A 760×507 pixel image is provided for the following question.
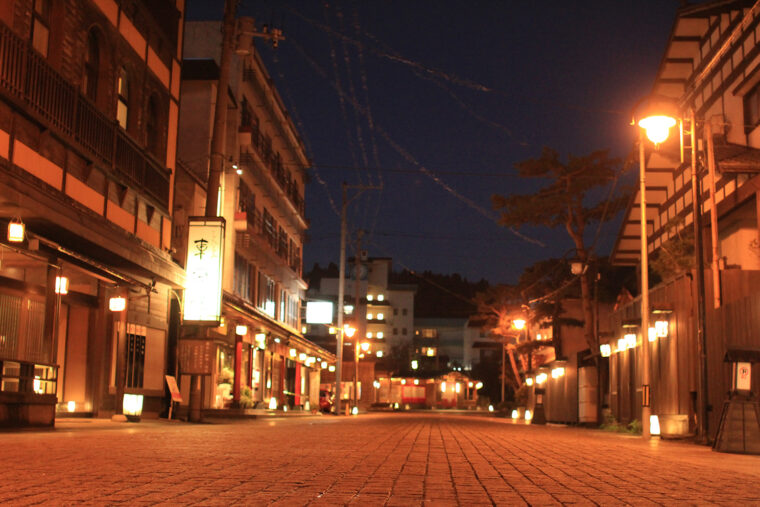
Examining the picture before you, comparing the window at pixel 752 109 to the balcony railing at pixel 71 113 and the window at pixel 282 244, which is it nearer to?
the balcony railing at pixel 71 113

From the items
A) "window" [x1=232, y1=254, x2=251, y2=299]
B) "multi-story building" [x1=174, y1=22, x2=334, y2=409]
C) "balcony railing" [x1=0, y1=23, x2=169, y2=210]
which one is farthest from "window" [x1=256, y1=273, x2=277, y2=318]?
"balcony railing" [x1=0, y1=23, x2=169, y2=210]

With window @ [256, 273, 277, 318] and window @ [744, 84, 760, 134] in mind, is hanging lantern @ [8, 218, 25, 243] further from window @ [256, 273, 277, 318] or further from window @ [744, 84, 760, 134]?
window @ [256, 273, 277, 318]

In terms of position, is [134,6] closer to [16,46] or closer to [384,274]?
[16,46]

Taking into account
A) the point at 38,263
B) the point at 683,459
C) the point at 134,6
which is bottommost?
the point at 683,459

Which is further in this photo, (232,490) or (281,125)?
(281,125)

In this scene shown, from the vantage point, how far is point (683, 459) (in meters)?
12.2

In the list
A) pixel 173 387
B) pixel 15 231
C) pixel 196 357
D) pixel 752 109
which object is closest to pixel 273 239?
pixel 173 387

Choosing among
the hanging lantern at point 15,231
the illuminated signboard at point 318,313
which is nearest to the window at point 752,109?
the hanging lantern at point 15,231

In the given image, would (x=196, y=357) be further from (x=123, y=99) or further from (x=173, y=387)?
(x=123, y=99)

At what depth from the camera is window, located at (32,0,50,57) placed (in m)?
15.7

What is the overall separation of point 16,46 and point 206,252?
359 inches

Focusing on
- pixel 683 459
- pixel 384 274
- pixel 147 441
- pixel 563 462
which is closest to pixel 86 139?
pixel 147 441

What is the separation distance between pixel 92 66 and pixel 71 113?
2.53 meters

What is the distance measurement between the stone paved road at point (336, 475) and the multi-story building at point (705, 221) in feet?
18.6
